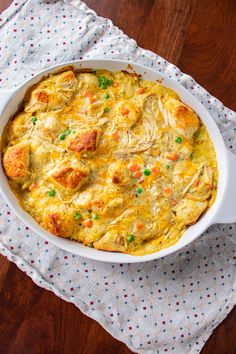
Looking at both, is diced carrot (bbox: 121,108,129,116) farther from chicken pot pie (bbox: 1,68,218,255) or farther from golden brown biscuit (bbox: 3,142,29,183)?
golden brown biscuit (bbox: 3,142,29,183)

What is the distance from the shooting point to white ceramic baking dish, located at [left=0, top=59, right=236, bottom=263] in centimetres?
280

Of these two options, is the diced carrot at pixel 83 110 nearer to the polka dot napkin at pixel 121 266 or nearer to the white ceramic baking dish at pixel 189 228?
the white ceramic baking dish at pixel 189 228

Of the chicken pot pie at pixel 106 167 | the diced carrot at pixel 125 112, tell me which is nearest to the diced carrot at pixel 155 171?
the chicken pot pie at pixel 106 167

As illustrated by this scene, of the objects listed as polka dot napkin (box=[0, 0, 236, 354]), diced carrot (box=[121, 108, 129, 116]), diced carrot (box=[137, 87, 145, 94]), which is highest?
diced carrot (box=[137, 87, 145, 94])

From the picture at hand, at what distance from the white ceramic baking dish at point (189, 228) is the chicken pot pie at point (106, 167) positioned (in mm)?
40

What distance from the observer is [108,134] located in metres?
2.92

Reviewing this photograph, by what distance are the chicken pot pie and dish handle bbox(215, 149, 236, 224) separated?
0.42 ft

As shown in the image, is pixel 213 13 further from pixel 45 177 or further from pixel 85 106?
pixel 45 177

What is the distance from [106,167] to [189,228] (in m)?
0.62

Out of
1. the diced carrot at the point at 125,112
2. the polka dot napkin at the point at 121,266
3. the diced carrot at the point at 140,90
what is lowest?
the polka dot napkin at the point at 121,266

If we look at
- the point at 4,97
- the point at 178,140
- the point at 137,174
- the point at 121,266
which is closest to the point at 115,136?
the point at 137,174

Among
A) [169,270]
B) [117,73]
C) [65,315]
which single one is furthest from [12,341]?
[117,73]

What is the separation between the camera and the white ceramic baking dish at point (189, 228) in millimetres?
2801

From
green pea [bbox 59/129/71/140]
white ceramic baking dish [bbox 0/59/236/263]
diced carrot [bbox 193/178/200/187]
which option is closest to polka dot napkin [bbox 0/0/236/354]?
white ceramic baking dish [bbox 0/59/236/263]
